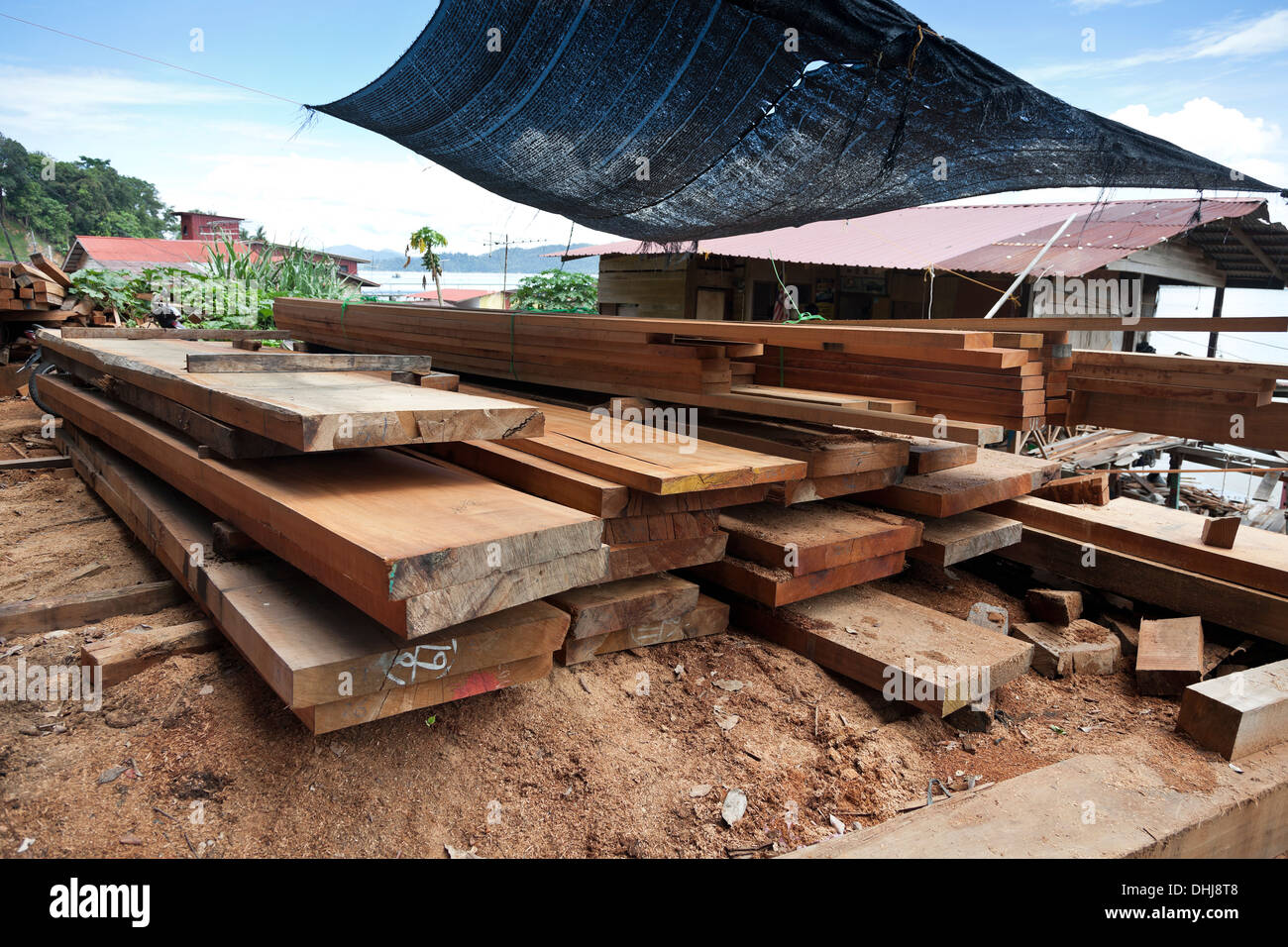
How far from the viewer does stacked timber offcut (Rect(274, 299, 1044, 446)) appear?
11.1 ft

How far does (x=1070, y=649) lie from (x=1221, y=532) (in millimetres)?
1074

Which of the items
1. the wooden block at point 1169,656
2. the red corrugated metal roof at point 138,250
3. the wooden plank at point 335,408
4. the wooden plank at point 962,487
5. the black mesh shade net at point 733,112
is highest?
the red corrugated metal roof at point 138,250

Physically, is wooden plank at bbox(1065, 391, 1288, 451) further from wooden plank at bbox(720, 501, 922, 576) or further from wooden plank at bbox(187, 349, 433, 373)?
wooden plank at bbox(187, 349, 433, 373)

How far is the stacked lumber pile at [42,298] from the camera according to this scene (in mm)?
9359

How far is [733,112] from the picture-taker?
5387mm

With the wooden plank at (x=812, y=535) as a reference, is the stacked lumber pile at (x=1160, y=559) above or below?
below

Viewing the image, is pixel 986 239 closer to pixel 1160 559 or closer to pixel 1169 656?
pixel 1160 559

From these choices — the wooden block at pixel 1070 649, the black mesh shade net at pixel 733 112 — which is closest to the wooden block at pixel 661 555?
the wooden block at pixel 1070 649

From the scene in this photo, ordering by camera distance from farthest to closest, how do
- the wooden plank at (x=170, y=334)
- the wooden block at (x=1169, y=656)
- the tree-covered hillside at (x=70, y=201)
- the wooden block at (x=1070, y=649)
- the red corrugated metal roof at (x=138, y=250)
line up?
the tree-covered hillside at (x=70, y=201)
the red corrugated metal roof at (x=138, y=250)
the wooden plank at (x=170, y=334)
the wooden block at (x=1070, y=649)
the wooden block at (x=1169, y=656)

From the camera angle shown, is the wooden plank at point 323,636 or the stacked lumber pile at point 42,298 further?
the stacked lumber pile at point 42,298

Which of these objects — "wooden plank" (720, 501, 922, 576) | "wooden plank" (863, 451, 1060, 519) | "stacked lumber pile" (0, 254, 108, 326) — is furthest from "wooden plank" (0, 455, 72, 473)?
"wooden plank" (863, 451, 1060, 519)

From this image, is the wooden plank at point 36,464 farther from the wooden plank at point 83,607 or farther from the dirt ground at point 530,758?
the wooden plank at point 83,607

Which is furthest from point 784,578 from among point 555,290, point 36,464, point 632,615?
point 555,290

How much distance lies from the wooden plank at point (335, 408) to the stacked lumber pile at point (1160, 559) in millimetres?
3185
